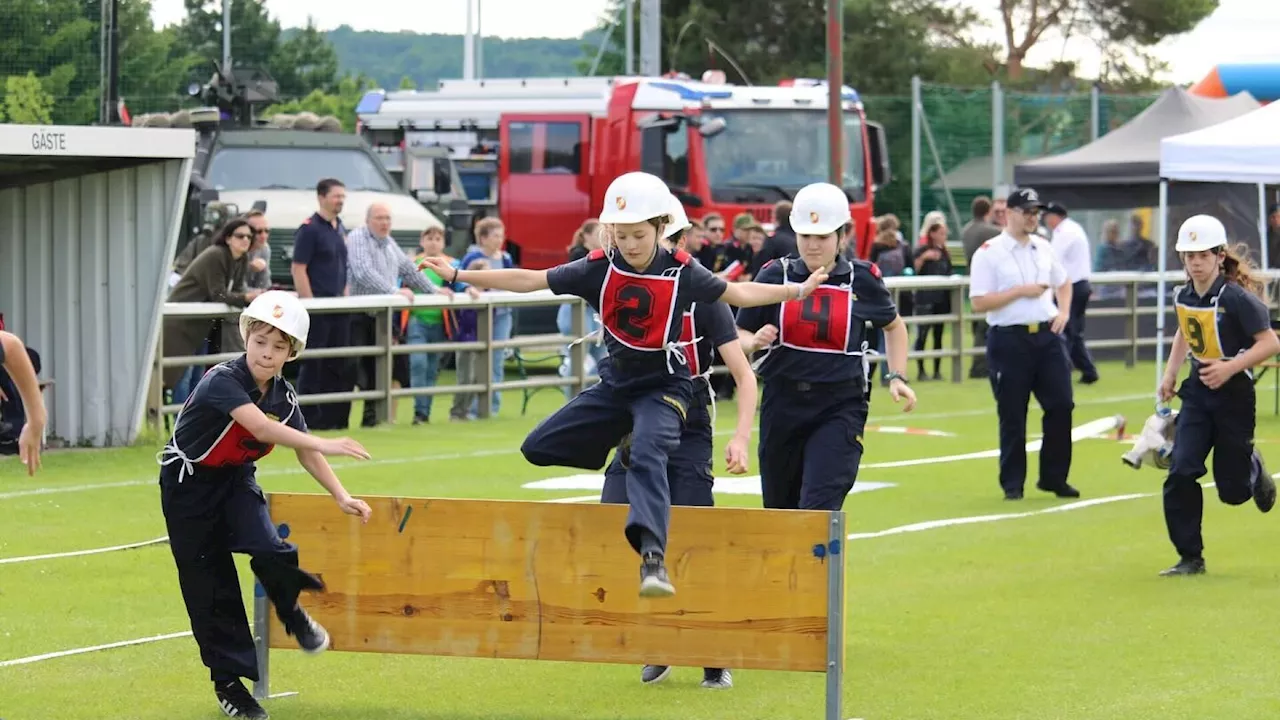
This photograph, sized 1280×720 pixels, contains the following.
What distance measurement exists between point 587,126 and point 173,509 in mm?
22212

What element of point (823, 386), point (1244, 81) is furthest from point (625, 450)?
point (1244, 81)

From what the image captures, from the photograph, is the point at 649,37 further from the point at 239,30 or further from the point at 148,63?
the point at 239,30

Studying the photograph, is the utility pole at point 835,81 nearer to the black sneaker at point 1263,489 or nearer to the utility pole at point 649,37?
the utility pole at point 649,37

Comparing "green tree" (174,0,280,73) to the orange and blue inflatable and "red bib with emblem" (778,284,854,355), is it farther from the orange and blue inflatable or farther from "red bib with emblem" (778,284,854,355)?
"red bib with emblem" (778,284,854,355)

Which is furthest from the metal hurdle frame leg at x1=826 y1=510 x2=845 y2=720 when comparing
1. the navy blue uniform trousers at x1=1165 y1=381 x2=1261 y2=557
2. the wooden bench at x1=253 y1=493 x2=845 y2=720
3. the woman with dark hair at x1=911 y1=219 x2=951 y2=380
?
the woman with dark hair at x1=911 y1=219 x2=951 y2=380

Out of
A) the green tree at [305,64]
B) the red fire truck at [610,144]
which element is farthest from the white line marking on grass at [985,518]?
the green tree at [305,64]

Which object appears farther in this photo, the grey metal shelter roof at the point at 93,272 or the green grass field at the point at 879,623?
the grey metal shelter roof at the point at 93,272

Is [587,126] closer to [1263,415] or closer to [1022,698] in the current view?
[1263,415]

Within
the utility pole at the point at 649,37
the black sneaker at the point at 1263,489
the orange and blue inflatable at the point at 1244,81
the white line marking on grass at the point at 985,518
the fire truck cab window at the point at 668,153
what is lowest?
the white line marking on grass at the point at 985,518

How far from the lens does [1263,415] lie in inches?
822

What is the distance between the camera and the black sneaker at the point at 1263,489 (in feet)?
36.9

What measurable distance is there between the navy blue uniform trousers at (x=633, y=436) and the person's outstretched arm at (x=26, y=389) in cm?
179

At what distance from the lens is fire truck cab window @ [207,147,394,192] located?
24781 mm

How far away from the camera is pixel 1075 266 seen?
Answer: 23.3m
